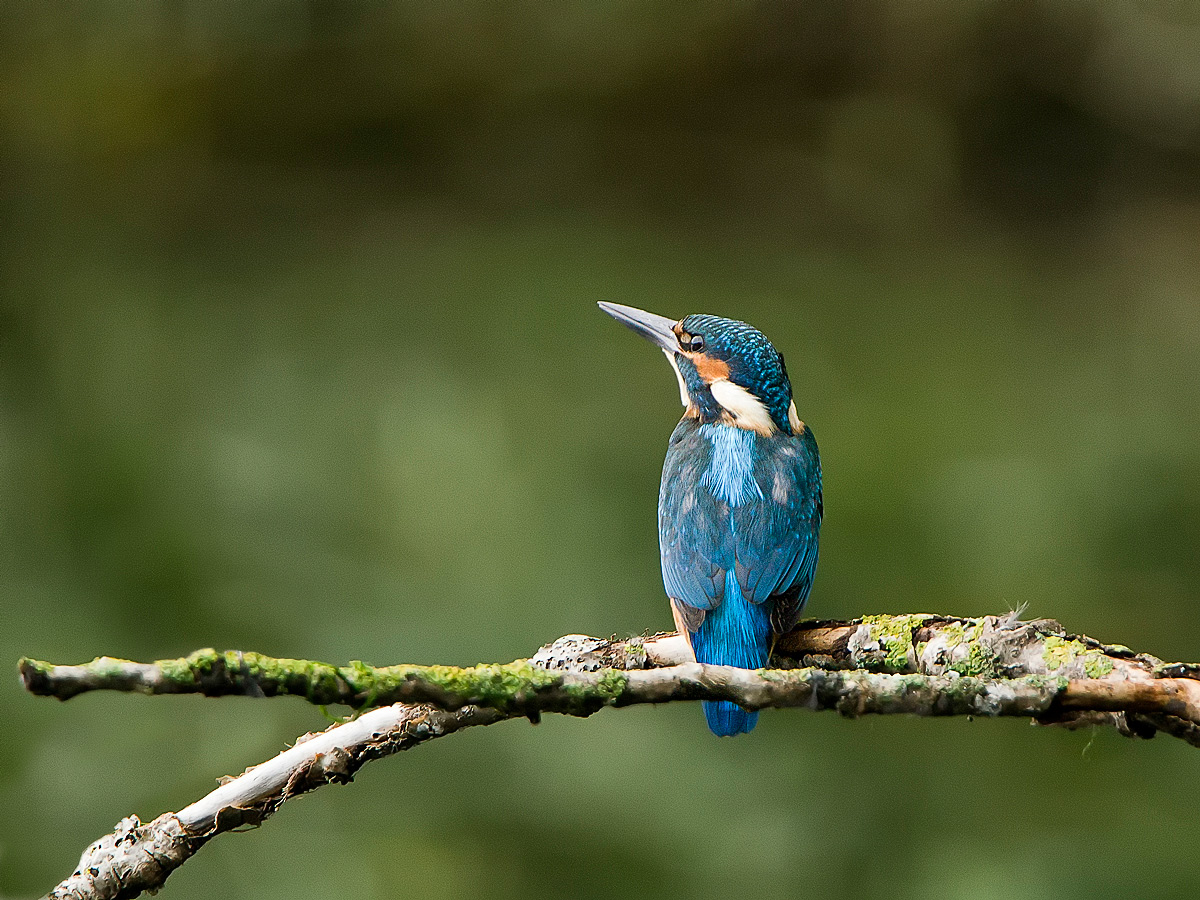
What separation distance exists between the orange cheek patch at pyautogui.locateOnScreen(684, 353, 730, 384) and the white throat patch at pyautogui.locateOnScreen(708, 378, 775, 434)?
2 cm

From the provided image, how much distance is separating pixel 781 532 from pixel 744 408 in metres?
0.37

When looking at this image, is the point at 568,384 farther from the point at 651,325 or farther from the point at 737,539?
the point at 737,539

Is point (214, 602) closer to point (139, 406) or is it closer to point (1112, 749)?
point (139, 406)

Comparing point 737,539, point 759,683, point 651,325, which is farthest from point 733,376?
point 759,683

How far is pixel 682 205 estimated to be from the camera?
5.20 metres

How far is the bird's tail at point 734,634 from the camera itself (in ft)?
7.27

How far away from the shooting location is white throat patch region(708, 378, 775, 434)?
8.54 ft

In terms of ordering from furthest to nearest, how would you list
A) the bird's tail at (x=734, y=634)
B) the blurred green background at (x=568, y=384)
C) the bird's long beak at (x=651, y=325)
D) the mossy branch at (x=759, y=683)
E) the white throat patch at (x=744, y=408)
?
the blurred green background at (x=568, y=384), the bird's long beak at (x=651, y=325), the white throat patch at (x=744, y=408), the bird's tail at (x=734, y=634), the mossy branch at (x=759, y=683)

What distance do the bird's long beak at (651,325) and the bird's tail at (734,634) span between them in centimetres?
74

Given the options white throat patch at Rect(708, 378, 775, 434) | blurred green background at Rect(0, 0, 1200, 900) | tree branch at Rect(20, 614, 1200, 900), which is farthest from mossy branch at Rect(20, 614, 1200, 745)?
blurred green background at Rect(0, 0, 1200, 900)

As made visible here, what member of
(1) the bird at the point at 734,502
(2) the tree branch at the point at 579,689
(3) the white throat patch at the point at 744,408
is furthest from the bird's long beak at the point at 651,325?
(2) the tree branch at the point at 579,689

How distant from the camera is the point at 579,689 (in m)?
1.20

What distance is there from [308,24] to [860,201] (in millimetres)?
2396

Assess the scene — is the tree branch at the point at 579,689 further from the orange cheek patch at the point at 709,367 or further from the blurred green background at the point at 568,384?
the blurred green background at the point at 568,384
